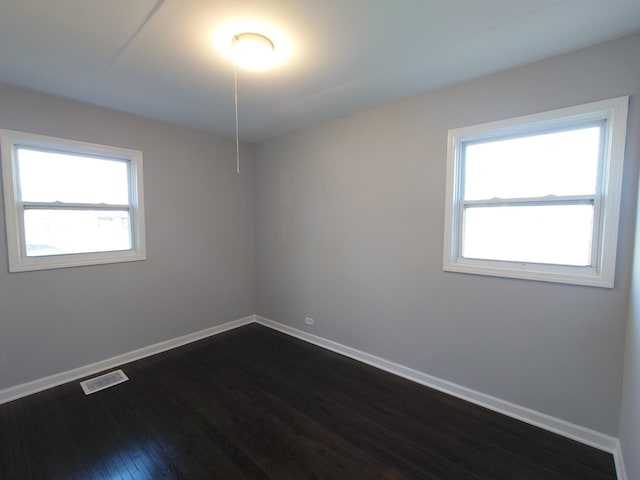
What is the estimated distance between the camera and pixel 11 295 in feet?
7.66

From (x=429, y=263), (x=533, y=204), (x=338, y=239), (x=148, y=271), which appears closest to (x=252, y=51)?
(x=338, y=239)

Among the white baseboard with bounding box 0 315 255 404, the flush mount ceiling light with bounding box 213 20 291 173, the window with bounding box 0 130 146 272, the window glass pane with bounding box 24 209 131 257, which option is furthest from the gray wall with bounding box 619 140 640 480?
the window glass pane with bounding box 24 209 131 257

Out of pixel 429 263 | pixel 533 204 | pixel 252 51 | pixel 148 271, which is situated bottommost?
pixel 148 271

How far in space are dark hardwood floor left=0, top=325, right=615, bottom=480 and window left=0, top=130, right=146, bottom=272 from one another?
121 centimetres

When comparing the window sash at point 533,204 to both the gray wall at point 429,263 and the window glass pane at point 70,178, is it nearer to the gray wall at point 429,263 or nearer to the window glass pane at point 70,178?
the gray wall at point 429,263

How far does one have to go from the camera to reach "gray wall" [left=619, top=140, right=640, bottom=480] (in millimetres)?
1443

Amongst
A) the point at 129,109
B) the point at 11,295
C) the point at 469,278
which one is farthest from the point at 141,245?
the point at 469,278

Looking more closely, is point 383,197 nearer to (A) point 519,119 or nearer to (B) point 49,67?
(A) point 519,119

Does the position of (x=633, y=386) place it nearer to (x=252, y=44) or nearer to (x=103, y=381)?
(x=252, y=44)

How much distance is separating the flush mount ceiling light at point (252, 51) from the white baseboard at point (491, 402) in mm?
2753

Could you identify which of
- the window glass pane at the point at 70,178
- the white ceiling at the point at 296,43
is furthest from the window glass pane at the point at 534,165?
the window glass pane at the point at 70,178

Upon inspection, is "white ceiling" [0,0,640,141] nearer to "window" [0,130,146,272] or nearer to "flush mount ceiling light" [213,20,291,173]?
"flush mount ceiling light" [213,20,291,173]

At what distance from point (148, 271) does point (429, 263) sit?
9.53ft

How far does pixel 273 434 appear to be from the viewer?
Result: 197 centimetres
